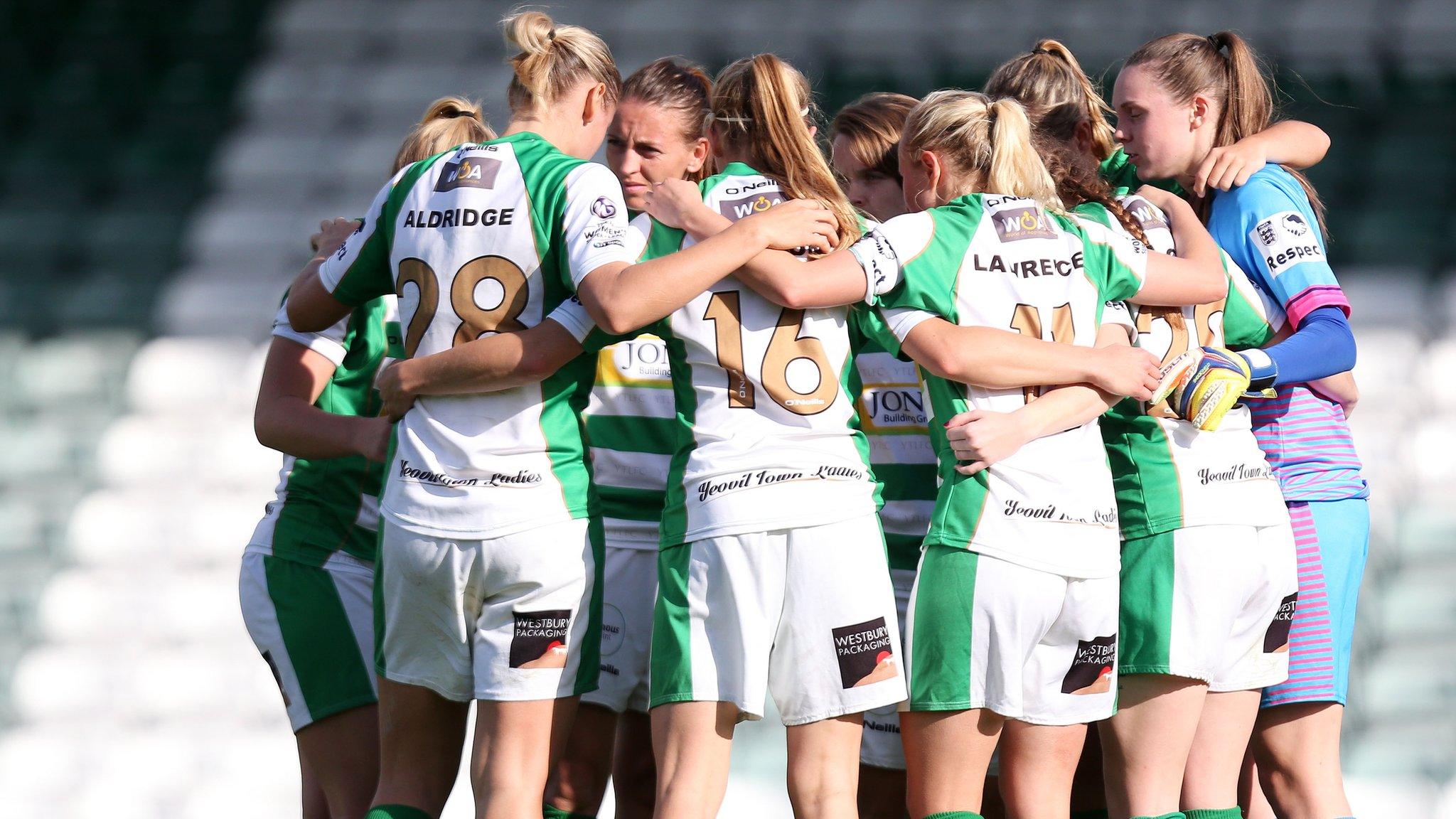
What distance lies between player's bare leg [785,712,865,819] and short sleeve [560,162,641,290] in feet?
2.83

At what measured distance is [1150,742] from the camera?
2.63 meters

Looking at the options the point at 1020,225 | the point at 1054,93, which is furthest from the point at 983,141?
the point at 1054,93

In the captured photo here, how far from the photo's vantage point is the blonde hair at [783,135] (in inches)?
104

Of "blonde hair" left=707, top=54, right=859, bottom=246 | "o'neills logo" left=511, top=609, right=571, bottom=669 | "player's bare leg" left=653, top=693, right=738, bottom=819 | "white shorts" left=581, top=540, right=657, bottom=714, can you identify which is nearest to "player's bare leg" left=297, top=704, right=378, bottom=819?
"white shorts" left=581, top=540, right=657, bottom=714

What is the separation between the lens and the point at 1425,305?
668cm

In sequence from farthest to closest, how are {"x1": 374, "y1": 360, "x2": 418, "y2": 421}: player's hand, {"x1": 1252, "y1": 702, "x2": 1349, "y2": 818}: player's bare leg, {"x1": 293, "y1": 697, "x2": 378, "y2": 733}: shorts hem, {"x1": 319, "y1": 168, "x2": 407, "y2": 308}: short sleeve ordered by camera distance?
{"x1": 293, "y1": 697, "x2": 378, "y2": 733}: shorts hem, {"x1": 1252, "y1": 702, "x2": 1349, "y2": 818}: player's bare leg, {"x1": 319, "y1": 168, "x2": 407, "y2": 308}: short sleeve, {"x1": 374, "y1": 360, "x2": 418, "y2": 421}: player's hand

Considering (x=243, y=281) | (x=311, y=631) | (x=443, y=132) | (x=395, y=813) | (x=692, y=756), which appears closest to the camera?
(x=692, y=756)

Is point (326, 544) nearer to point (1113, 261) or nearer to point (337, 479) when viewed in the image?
point (337, 479)

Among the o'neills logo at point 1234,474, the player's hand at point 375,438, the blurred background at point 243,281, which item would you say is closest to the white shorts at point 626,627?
the player's hand at point 375,438

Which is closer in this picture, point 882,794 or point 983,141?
point 983,141

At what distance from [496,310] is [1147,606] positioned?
1.32 metres

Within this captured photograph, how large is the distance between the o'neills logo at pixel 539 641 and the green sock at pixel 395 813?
328 mm

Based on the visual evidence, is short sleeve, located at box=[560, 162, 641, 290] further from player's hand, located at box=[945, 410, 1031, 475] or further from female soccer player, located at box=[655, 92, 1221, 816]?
player's hand, located at box=[945, 410, 1031, 475]

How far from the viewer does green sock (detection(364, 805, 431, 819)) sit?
2492 millimetres
